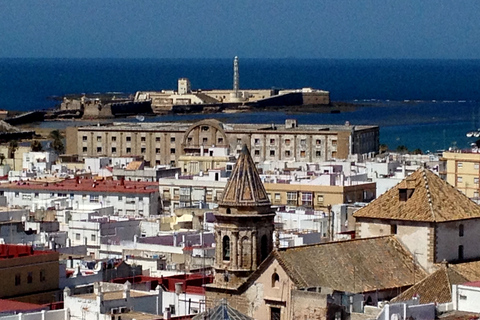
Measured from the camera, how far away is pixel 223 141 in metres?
108

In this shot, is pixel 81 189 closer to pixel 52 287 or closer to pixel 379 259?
pixel 52 287

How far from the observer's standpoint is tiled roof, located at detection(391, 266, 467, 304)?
121 feet

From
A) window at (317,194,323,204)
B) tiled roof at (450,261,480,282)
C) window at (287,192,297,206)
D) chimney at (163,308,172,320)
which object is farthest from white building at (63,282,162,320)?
window at (287,192,297,206)

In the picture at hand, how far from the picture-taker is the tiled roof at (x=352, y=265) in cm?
3666

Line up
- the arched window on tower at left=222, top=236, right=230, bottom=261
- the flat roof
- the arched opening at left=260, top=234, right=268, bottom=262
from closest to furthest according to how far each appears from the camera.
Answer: the arched opening at left=260, top=234, right=268, bottom=262 → the arched window on tower at left=222, top=236, right=230, bottom=261 → the flat roof

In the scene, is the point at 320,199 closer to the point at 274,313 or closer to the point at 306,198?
the point at 306,198

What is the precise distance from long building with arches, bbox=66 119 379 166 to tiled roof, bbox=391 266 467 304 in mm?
62221

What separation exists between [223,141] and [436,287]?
2762 inches

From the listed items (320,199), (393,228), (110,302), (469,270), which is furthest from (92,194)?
(469,270)

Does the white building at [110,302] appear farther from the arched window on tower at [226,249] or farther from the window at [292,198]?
the window at [292,198]

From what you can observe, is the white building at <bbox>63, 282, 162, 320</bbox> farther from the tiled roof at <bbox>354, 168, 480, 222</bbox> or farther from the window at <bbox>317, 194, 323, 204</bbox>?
the window at <bbox>317, 194, 323, 204</bbox>

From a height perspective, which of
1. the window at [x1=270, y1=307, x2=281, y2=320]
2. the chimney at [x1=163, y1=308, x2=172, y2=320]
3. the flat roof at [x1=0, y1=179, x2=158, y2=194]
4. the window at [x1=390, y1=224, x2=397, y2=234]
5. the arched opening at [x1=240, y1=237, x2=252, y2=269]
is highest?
the window at [x1=390, y1=224, x2=397, y2=234]

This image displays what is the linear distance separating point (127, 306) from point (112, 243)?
17.4m

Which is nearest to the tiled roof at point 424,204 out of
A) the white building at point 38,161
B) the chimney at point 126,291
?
the chimney at point 126,291
